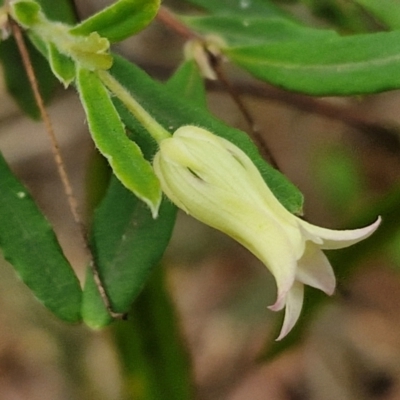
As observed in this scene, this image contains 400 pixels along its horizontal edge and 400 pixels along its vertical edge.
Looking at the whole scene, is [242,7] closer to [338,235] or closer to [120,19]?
[120,19]

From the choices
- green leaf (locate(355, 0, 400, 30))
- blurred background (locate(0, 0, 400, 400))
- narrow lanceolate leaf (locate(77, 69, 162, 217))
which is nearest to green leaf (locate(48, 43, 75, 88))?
narrow lanceolate leaf (locate(77, 69, 162, 217))

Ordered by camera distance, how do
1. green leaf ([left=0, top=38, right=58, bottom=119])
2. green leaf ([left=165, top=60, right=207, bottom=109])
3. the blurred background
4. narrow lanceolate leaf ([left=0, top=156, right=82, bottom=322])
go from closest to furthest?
narrow lanceolate leaf ([left=0, top=156, right=82, bottom=322]) < green leaf ([left=165, top=60, right=207, bottom=109]) < green leaf ([left=0, top=38, right=58, bottom=119]) < the blurred background

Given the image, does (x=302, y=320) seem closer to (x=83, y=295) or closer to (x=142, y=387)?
(x=142, y=387)

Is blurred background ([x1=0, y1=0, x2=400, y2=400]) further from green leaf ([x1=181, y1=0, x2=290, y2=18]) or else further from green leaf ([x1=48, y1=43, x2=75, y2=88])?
green leaf ([x1=48, y1=43, x2=75, y2=88])

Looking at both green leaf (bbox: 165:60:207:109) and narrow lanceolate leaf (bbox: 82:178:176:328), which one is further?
green leaf (bbox: 165:60:207:109)

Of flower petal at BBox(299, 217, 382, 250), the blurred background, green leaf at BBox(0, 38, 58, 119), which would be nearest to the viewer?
flower petal at BBox(299, 217, 382, 250)

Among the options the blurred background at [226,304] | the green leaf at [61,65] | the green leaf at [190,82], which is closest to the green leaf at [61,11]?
the green leaf at [190,82]
